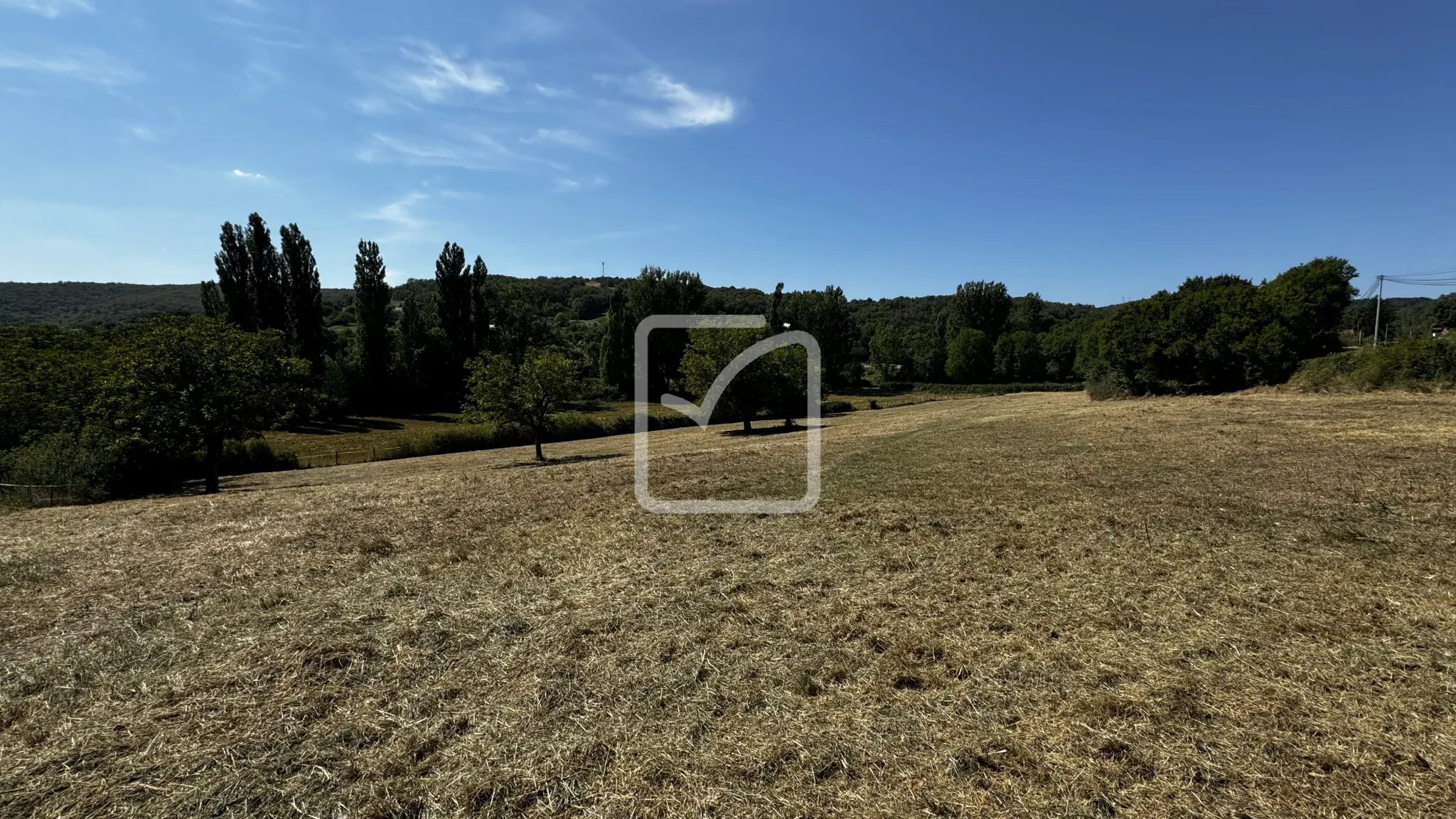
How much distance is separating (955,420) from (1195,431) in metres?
12.3

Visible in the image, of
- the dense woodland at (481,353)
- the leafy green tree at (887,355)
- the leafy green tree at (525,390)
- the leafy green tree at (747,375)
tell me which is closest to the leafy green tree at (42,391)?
the dense woodland at (481,353)

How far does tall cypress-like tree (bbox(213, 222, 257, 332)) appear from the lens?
55.5 meters

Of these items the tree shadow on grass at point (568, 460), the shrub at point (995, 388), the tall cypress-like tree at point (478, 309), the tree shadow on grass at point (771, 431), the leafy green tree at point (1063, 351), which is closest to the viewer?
the tree shadow on grass at point (568, 460)

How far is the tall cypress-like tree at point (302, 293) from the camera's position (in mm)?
58938

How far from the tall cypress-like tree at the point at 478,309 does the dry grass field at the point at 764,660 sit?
197ft

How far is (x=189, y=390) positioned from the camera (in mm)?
19844

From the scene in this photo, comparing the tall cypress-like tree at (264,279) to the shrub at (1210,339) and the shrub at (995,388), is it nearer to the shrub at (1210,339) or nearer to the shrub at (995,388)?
the shrub at (1210,339)

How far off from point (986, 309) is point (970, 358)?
1408cm

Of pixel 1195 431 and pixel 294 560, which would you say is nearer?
A: pixel 294 560

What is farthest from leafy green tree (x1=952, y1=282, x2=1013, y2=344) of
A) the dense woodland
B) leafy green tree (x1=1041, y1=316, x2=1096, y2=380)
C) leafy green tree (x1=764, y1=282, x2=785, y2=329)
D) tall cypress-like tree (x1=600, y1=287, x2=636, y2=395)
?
tall cypress-like tree (x1=600, y1=287, x2=636, y2=395)

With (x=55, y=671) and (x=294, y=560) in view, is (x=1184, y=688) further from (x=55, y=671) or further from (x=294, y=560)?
(x=294, y=560)

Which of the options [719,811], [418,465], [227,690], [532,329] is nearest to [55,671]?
[227,690]

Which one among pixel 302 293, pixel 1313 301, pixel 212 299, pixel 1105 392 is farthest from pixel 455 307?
pixel 1313 301

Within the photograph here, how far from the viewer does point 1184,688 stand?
186 inches
